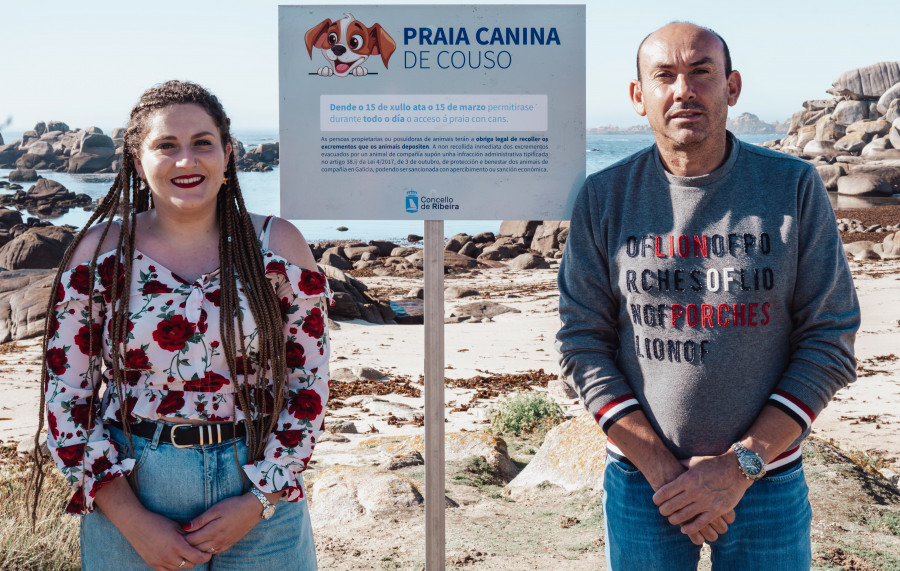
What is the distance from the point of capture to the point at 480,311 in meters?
13.7

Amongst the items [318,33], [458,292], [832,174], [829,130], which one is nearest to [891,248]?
[458,292]

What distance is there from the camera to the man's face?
2348 mm

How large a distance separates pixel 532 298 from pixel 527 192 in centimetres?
1225

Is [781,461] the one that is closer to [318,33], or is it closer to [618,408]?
[618,408]

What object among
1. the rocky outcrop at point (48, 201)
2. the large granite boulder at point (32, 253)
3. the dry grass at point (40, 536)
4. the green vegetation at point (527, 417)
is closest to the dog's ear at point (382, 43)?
the dry grass at point (40, 536)

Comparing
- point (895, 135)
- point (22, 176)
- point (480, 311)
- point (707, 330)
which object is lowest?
point (480, 311)

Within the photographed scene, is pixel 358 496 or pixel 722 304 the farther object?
pixel 358 496

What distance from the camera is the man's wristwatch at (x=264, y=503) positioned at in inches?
87.4

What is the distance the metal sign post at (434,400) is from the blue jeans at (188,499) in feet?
3.84

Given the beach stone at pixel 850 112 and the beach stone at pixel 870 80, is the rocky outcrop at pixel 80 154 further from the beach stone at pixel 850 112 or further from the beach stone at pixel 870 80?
the beach stone at pixel 870 80

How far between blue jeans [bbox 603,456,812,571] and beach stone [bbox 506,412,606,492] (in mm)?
2468

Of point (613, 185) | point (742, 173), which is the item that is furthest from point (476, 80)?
point (742, 173)

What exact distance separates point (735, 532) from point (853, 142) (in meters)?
55.5

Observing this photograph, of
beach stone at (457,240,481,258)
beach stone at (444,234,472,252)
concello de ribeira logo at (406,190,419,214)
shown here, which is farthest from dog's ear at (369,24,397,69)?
beach stone at (444,234,472,252)
